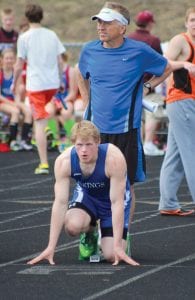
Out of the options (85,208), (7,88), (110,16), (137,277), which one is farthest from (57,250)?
(7,88)

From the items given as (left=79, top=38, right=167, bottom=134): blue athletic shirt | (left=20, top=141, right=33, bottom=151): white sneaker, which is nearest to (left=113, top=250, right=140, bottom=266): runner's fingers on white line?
(left=79, top=38, right=167, bottom=134): blue athletic shirt

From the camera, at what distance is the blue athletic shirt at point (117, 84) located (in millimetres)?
10602

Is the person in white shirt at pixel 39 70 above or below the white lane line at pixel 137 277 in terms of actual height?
below

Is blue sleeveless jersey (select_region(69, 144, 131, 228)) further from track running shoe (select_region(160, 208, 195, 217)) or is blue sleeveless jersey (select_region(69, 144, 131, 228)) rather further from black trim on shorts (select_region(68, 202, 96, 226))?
track running shoe (select_region(160, 208, 195, 217))

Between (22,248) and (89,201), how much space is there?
955mm

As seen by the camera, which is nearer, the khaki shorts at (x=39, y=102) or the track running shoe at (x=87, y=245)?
the track running shoe at (x=87, y=245)

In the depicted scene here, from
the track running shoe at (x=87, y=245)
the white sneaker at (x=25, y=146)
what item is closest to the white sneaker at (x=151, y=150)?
the white sneaker at (x=25, y=146)

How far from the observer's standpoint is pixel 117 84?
10.6 meters

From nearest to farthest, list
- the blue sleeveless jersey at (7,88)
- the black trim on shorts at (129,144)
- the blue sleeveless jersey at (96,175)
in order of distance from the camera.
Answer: the blue sleeveless jersey at (96,175), the black trim on shorts at (129,144), the blue sleeveless jersey at (7,88)

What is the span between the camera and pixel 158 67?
1084 cm

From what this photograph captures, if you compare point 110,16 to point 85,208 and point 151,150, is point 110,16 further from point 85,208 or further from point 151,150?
point 151,150

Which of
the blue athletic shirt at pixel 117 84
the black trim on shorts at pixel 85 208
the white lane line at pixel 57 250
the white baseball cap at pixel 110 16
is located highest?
the white baseball cap at pixel 110 16

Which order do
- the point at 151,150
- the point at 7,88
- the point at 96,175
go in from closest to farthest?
the point at 96,175 → the point at 151,150 → the point at 7,88

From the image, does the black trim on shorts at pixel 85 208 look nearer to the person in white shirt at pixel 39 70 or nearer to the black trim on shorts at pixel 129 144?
the black trim on shorts at pixel 129 144
